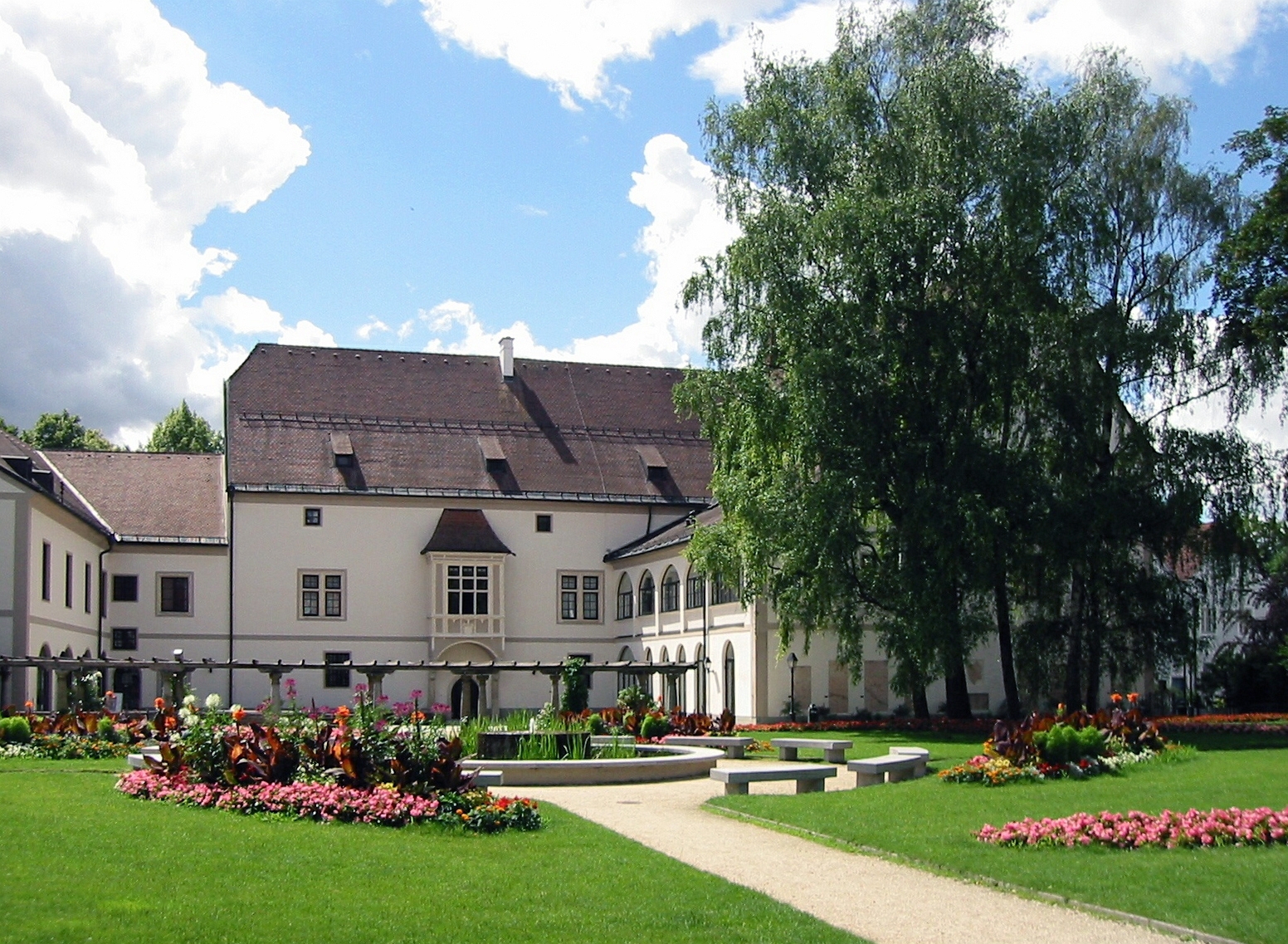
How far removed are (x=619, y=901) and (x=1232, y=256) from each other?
25.2 metres

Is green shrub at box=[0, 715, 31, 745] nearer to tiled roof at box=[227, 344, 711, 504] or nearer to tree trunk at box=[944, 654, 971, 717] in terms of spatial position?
tree trunk at box=[944, 654, 971, 717]

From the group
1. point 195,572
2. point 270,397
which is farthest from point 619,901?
point 270,397

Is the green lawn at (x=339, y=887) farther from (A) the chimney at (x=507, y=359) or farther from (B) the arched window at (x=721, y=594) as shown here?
(A) the chimney at (x=507, y=359)

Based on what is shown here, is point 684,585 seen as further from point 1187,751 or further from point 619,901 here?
point 619,901

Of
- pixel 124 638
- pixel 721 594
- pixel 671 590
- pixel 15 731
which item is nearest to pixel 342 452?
pixel 124 638

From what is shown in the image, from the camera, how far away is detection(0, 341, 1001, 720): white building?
51062 millimetres

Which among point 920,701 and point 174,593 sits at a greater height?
point 174,593

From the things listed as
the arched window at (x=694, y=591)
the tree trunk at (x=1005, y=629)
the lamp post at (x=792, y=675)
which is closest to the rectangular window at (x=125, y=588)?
the arched window at (x=694, y=591)

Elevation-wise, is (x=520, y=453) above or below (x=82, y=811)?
above

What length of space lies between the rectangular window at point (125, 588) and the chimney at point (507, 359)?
57.2 feet

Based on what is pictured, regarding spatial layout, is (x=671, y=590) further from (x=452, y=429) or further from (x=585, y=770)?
(x=585, y=770)

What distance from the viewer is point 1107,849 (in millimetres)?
13078

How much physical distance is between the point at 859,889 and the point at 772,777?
7719 mm

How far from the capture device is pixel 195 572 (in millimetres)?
52594
